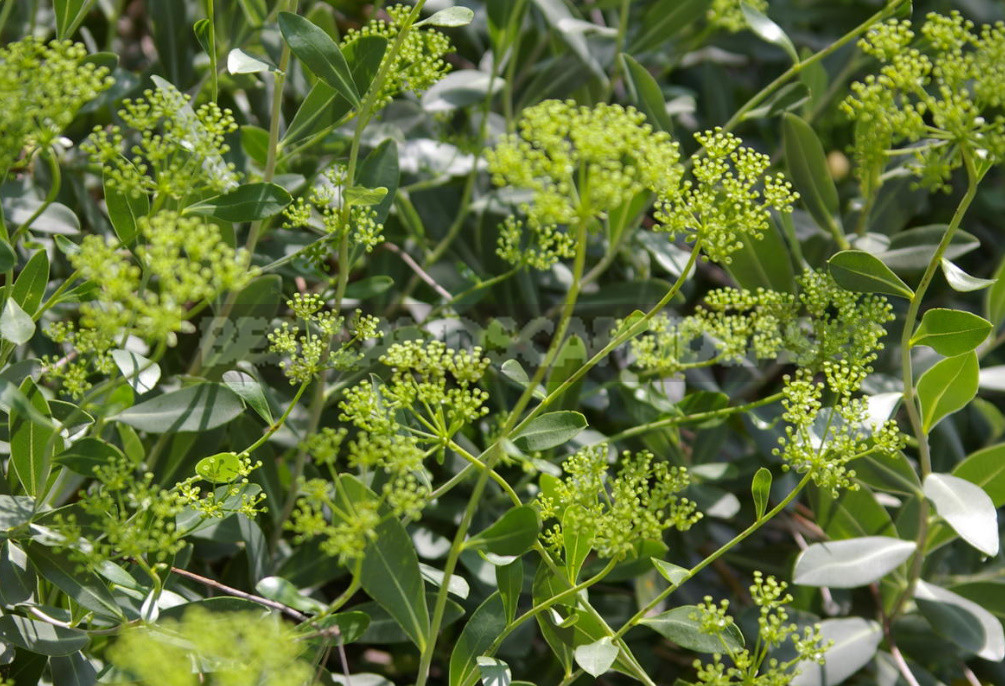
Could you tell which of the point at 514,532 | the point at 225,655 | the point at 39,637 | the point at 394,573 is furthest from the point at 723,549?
the point at 39,637

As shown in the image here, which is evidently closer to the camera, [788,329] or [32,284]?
[32,284]

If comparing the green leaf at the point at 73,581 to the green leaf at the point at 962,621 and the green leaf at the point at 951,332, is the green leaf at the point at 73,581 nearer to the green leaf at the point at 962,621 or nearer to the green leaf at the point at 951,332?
the green leaf at the point at 951,332

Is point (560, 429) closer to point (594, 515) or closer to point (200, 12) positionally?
point (594, 515)

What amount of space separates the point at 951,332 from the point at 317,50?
0.76m

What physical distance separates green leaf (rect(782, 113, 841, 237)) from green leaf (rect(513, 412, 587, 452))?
650mm

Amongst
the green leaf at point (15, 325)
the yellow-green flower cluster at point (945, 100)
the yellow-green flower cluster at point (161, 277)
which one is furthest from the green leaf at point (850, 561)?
the green leaf at point (15, 325)

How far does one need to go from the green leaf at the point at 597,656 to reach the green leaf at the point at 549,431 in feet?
0.68

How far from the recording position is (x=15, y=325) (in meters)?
0.89

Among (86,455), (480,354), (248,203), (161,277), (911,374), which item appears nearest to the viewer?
(161,277)

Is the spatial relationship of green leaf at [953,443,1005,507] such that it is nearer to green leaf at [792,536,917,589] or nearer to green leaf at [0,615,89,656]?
green leaf at [792,536,917,589]

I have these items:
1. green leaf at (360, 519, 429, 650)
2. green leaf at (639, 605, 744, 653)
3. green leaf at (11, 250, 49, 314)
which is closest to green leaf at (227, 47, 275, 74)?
green leaf at (11, 250, 49, 314)

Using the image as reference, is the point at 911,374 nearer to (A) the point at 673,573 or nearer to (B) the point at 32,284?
(A) the point at 673,573

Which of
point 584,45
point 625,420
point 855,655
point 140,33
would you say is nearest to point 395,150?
point 584,45

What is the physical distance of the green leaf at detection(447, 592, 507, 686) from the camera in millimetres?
1025
